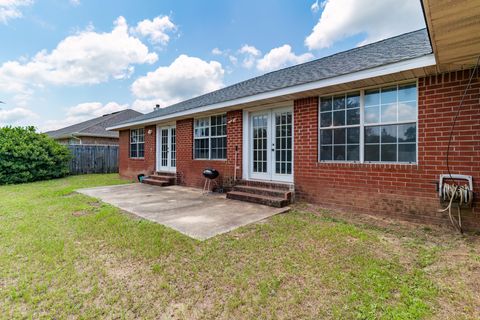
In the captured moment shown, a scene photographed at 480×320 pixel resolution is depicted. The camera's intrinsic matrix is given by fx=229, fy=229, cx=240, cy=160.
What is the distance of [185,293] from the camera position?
2.21 metres

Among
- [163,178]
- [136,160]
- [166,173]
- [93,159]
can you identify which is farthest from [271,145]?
[93,159]

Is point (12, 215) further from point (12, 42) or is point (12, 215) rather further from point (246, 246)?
point (12, 42)

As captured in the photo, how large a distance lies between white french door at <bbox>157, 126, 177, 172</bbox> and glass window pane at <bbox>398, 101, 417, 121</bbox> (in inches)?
306

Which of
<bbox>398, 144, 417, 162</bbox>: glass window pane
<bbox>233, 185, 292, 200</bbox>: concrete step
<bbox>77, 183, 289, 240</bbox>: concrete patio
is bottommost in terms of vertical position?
<bbox>77, 183, 289, 240</bbox>: concrete patio

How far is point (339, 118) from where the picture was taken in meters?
5.12

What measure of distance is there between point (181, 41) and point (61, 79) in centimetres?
857

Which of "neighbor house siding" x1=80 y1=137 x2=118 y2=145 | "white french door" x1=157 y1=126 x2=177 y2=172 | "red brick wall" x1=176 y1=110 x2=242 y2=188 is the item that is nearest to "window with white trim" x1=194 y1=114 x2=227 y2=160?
"red brick wall" x1=176 y1=110 x2=242 y2=188

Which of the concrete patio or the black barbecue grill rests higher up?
the black barbecue grill

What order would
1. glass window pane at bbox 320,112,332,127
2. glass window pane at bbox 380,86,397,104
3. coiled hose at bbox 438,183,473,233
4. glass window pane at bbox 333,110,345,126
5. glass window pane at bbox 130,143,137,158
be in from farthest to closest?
glass window pane at bbox 130,143,137,158, glass window pane at bbox 320,112,332,127, glass window pane at bbox 333,110,345,126, glass window pane at bbox 380,86,397,104, coiled hose at bbox 438,183,473,233

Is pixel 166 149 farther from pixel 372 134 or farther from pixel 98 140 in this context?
pixel 98 140

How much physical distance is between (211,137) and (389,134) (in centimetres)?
533

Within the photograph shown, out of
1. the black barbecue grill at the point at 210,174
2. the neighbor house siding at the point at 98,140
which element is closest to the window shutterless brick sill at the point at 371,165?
the black barbecue grill at the point at 210,174

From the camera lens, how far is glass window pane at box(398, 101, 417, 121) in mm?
4238

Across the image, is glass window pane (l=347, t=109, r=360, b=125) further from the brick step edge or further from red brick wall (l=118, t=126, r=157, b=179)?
red brick wall (l=118, t=126, r=157, b=179)
